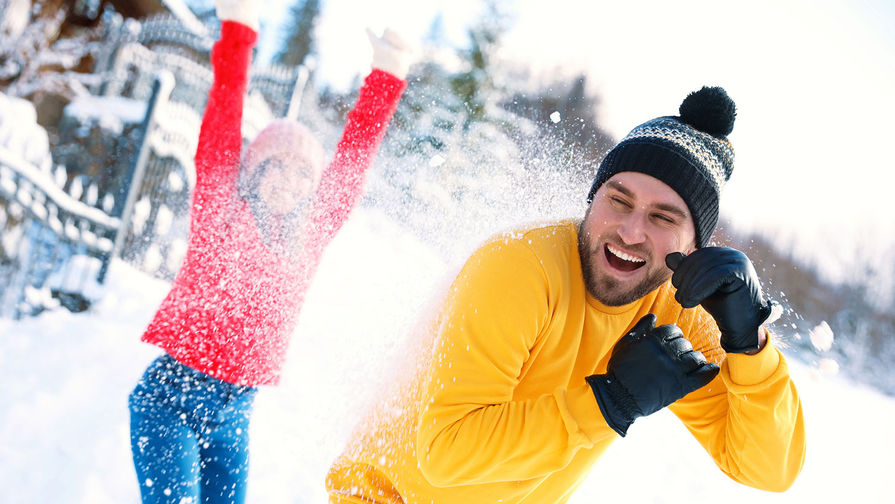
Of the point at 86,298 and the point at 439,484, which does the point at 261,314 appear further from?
the point at 86,298

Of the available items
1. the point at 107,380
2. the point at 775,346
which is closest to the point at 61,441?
the point at 107,380

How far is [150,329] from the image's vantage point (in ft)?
6.26

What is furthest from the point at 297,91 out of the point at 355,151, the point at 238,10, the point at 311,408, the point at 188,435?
the point at 188,435

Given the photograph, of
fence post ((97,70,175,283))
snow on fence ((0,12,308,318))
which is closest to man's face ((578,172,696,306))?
snow on fence ((0,12,308,318))

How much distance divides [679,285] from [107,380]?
12.1ft

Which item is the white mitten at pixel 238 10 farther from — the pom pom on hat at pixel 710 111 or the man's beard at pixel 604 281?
the pom pom on hat at pixel 710 111

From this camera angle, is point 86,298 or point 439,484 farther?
point 86,298

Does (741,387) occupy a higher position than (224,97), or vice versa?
(224,97)

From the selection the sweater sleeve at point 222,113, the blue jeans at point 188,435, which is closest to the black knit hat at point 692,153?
the sweater sleeve at point 222,113

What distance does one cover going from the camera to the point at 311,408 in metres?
4.12

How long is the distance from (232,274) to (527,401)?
1.27 metres

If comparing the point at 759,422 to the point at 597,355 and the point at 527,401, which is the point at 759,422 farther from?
the point at 527,401

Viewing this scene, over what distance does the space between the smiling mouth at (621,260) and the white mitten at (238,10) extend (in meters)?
1.56

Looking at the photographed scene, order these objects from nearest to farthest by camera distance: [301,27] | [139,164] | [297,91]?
[139,164] < [297,91] < [301,27]
